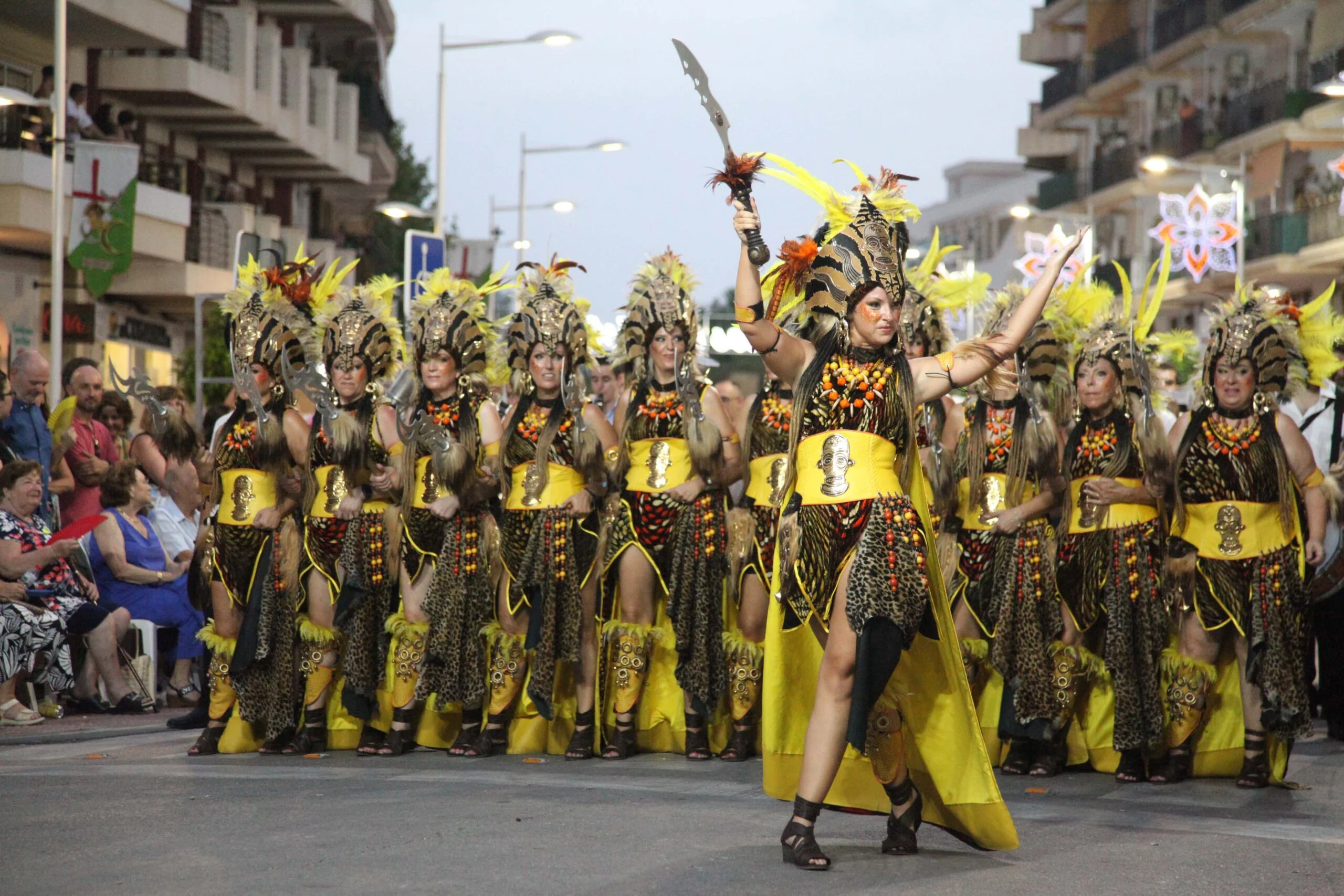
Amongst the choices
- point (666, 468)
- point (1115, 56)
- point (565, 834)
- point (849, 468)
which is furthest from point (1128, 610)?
point (1115, 56)

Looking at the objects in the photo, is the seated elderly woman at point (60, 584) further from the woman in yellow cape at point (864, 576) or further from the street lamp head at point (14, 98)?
the street lamp head at point (14, 98)

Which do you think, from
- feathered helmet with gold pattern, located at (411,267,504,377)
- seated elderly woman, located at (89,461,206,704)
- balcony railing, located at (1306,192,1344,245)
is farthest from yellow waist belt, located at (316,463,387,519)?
balcony railing, located at (1306,192,1344,245)

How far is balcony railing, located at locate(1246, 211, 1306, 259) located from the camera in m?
35.4

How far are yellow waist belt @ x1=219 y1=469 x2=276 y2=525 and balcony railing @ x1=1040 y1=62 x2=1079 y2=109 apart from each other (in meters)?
45.4

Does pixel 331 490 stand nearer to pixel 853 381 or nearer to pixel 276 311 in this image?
pixel 276 311

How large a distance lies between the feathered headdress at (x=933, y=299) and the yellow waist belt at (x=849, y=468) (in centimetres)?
256

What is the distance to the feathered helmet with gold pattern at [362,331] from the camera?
893cm

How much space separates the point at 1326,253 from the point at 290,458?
29217 millimetres

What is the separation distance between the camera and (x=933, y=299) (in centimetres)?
880

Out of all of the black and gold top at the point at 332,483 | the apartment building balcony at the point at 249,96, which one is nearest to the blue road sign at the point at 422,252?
the black and gold top at the point at 332,483

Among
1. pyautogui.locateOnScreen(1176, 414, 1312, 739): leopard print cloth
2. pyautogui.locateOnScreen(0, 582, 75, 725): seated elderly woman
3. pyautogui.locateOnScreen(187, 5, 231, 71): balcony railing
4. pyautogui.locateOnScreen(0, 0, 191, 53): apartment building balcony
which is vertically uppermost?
pyautogui.locateOnScreen(187, 5, 231, 71): balcony railing

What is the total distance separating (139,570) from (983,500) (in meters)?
5.78

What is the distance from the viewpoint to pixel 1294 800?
7.62m

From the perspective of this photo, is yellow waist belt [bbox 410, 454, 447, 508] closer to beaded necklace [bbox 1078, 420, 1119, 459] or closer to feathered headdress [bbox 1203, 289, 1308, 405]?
beaded necklace [bbox 1078, 420, 1119, 459]
